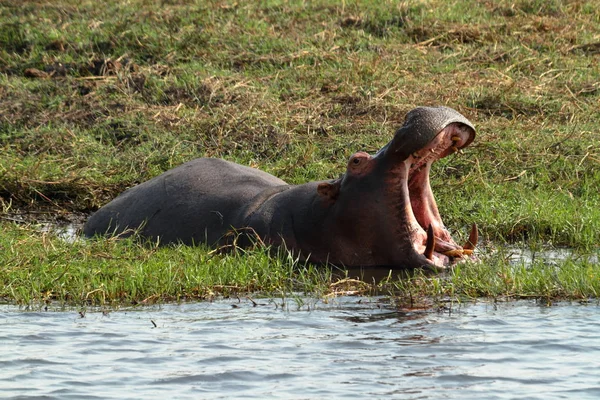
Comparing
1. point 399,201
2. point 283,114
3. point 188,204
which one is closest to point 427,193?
point 399,201

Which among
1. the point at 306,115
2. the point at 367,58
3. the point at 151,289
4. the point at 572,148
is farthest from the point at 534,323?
the point at 367,58

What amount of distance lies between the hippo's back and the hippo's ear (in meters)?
0.62

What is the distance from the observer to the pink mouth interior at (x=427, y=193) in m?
6.61

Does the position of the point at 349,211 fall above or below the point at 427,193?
below

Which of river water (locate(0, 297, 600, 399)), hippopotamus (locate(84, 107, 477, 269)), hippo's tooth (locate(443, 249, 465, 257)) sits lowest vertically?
river water (locate(0, 297, 600, 399))

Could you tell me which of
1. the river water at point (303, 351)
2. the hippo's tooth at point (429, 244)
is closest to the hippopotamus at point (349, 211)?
the hippo's tooth at point (429, 244)

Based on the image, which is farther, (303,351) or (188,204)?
(188,204)

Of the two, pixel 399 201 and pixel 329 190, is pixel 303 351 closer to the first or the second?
pixel 399 201

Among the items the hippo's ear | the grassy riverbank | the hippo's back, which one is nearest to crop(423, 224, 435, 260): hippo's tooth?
the grassy riverbank

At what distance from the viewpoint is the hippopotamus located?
21.8ft

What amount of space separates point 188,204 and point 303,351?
272 centimetres

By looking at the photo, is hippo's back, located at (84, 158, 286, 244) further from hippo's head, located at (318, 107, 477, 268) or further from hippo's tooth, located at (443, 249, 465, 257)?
hippo's tooth, located at (443, 249, 465, 257)

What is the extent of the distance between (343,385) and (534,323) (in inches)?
51.0

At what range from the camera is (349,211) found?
6.95 meters
